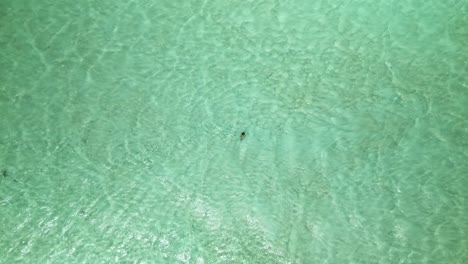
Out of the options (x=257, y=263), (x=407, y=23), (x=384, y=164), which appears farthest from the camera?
(x=407, y=23)

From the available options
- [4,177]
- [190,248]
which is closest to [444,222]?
[190,248]

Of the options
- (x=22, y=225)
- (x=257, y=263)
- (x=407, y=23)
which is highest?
(x=407, y=23)

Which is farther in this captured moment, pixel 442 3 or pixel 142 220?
pixel 442 3

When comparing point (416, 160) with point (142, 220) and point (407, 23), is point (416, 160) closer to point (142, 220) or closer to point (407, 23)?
point (407, 23)

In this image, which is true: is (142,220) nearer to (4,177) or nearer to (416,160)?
(4,177)

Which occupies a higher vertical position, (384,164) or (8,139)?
(8,139)

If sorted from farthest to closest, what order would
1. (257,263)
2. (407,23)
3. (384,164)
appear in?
(407,23) → (384,164) → (257,263)

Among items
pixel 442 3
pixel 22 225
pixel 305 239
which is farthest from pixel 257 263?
pixel 442 3
